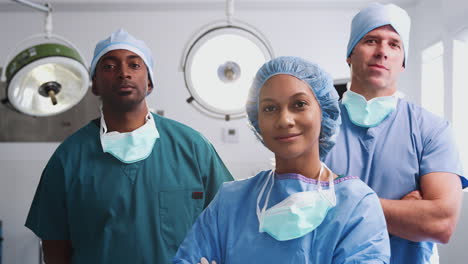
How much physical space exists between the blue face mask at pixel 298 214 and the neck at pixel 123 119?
0.65 m

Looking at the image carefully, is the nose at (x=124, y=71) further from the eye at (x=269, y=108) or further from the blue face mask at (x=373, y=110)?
the blue face mask at (x=373, y=110)

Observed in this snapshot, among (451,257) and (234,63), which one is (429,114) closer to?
(234,63)

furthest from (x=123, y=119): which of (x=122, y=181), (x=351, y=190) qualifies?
(x=351, y=190)

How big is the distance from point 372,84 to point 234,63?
0.39 m

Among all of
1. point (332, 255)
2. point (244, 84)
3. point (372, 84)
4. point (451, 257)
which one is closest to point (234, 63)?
point (244, 84)

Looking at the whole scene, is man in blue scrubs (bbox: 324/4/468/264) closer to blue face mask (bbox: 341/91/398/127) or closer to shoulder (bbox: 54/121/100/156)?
blue face mask (bbox: 341/91/398/127)

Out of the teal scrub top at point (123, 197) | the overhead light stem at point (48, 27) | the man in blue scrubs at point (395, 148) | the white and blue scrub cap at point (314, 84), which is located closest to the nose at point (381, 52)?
the man in blue scrubs at point (395, 148)

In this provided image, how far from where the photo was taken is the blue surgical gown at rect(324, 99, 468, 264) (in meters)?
1.10

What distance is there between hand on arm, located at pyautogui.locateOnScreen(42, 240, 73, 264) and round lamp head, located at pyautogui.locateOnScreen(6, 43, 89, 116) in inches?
16.5

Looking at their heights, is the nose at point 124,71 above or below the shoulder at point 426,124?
above

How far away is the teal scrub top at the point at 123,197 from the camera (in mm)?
1283

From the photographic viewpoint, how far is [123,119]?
4.55ft

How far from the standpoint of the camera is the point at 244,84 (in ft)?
3.59

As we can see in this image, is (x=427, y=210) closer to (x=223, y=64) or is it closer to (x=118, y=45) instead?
(x=223, y=64)
